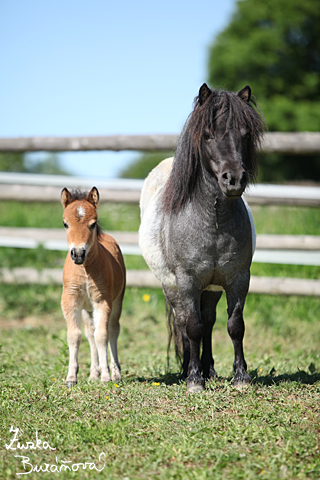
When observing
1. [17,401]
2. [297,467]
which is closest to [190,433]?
[297,467]

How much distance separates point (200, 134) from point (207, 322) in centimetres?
172

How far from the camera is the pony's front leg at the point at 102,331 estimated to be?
13.7 ft

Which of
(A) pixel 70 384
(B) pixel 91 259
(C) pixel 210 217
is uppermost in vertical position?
(C) pixel 210 217

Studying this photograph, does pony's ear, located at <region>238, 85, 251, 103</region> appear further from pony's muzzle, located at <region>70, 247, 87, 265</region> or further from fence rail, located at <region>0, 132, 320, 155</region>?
fence rail, located at <region>0, 132, 320, 155</region>

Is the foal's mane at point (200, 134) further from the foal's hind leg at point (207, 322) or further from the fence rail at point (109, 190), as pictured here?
the fence rail at point (109, 190)

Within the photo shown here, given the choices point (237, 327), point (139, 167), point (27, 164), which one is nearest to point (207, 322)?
point (237, 327)

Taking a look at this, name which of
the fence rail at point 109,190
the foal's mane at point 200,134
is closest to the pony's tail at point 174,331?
the foal's mane at point 200,134

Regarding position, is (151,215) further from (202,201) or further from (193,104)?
(193,104)

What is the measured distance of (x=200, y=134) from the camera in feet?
11.5

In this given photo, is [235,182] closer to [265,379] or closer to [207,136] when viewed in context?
[207,136]

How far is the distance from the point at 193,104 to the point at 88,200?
1245 mm

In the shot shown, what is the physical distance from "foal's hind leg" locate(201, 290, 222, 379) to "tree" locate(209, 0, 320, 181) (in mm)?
21788

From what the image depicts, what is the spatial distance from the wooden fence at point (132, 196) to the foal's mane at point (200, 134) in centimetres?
328

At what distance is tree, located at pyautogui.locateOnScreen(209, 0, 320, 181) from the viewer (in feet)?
83.3
